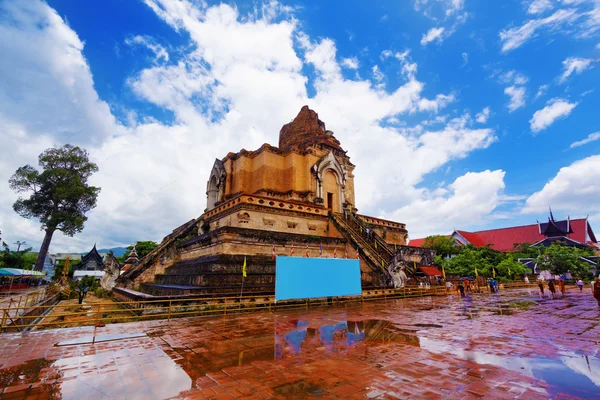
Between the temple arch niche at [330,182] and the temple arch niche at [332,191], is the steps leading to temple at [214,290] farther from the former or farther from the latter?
the temple arch niche at [332,191]

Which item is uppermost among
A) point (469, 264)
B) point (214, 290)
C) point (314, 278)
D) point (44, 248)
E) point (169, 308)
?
point (44, 248)

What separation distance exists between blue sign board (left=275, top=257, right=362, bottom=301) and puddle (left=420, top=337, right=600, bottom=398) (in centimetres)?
625

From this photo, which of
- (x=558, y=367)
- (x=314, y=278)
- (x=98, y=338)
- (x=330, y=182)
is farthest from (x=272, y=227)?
(x=558, y=367)

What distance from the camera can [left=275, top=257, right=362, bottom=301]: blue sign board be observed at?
11.4 meters

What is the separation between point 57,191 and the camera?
2959cm

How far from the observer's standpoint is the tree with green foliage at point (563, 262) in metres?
30.0

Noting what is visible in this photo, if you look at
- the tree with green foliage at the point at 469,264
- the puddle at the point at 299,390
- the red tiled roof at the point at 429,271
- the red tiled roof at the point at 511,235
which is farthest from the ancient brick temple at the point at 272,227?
the red tiled roof at the point at 511,235

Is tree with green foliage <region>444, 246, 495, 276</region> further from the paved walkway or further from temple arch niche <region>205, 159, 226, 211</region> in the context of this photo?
temple arch niche <region>205, 159, 226, 211</region>

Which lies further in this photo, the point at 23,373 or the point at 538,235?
the point at 538,235

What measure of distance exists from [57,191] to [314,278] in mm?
30504

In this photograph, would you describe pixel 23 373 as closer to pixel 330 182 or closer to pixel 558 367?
pixel 558 367

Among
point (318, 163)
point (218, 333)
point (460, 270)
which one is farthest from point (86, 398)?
point (460, 270)

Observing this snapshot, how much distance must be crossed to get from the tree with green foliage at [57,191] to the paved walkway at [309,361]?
2848cm

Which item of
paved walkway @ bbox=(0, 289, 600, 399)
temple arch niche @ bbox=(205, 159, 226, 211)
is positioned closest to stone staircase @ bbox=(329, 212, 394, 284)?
paved walkway @ bbox=(0, 289, 600, 399)
